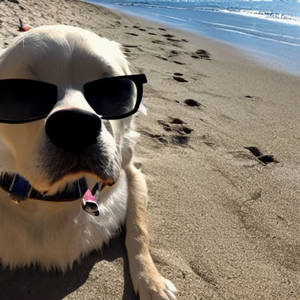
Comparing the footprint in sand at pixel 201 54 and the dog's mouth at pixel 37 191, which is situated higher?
the dog's mouth at pixel 37 191

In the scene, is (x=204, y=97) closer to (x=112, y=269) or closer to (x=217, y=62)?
(x=217, y=62)

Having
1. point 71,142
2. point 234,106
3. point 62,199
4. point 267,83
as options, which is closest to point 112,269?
point 62,199

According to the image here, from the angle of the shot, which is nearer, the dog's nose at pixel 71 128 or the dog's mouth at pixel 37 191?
the dog's nose at pixel 71 128

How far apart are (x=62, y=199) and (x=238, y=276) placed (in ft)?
3.71

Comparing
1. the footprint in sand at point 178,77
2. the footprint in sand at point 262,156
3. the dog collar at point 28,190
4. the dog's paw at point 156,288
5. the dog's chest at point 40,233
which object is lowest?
the footprint in sand at point 262,156

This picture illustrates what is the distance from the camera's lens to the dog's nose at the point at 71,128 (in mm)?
1548

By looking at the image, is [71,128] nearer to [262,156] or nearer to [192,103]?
[262,156]

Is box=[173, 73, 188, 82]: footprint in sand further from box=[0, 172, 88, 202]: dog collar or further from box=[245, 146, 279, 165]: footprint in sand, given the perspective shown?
box=[0, 172, 88, 202]: dog collar

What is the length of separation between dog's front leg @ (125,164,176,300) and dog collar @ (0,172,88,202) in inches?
20.6

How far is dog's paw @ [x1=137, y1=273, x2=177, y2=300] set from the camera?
197 cm

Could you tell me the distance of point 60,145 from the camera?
1574 mm

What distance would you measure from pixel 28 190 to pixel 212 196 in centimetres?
158

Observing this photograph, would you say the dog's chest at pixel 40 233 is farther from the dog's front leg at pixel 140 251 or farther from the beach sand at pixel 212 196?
the dog's front leg at pixel 140 251

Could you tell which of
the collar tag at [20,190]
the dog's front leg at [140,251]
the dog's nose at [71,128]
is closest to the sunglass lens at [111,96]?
the dog's nose at [71,128]
